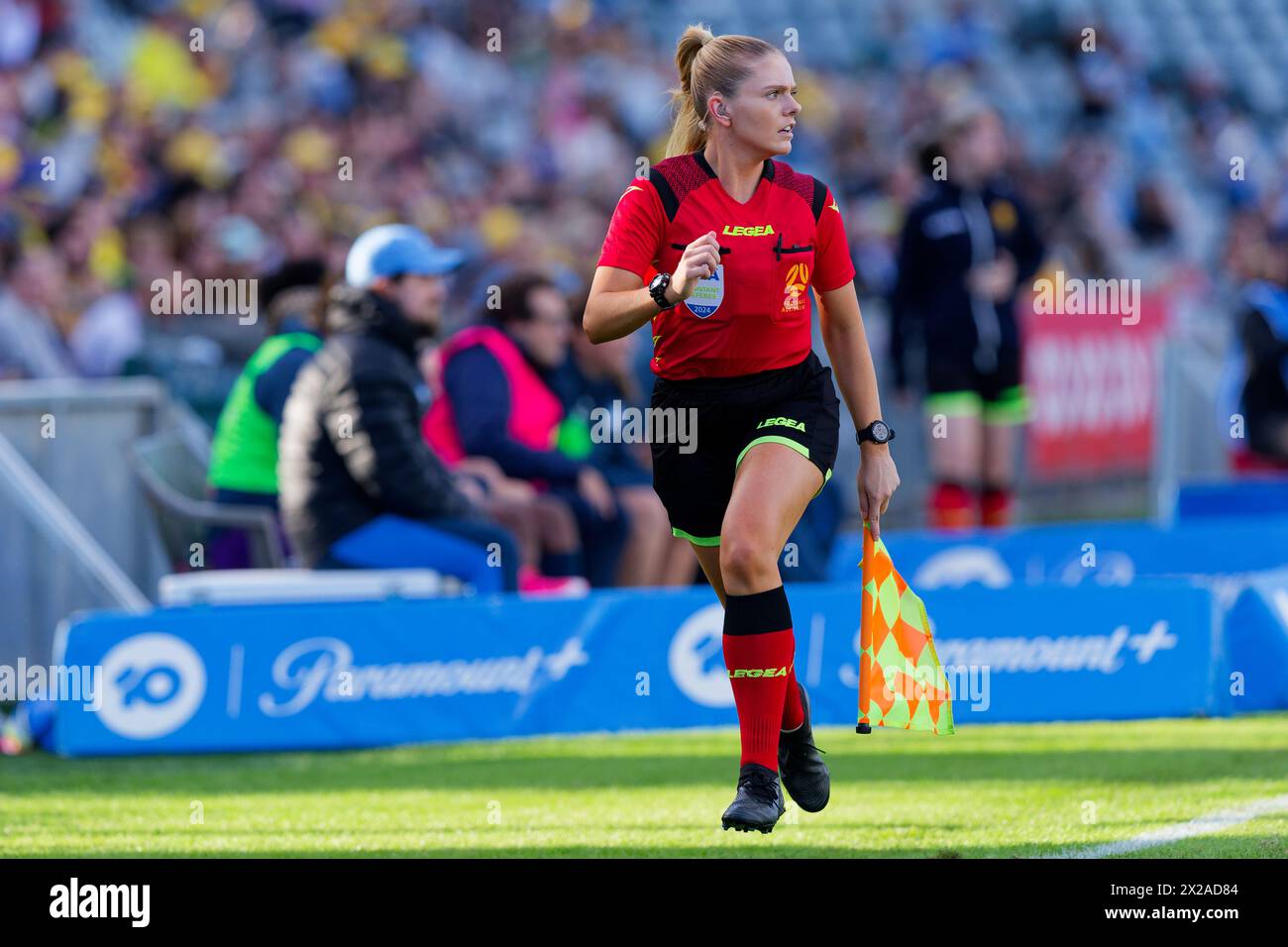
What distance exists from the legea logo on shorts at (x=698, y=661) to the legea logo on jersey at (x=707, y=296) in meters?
3.21

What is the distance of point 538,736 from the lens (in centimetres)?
814

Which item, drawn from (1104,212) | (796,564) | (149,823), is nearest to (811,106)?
(1104,212)

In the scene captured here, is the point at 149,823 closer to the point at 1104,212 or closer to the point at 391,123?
the point at 391,123

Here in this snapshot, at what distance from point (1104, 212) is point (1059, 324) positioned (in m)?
6.34

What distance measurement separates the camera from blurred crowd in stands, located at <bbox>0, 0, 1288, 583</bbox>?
1265 centimetres

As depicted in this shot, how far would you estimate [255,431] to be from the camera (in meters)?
9.02

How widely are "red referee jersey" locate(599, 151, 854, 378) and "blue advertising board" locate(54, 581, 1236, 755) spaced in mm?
2937

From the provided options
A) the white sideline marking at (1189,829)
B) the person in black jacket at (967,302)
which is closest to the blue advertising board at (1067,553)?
the person in black jacket at (967,302)

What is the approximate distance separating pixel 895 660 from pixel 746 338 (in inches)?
39.5

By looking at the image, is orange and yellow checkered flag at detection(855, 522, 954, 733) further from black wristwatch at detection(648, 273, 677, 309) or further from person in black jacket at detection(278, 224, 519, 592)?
person in black jacket at detection(278, 224, 519, 592)

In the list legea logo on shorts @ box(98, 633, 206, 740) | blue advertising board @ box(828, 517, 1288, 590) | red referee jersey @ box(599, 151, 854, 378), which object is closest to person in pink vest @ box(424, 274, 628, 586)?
blue advertising board @ box(828, 517, 1288, 590)

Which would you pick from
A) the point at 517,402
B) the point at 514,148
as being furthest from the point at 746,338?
the point at 514,148

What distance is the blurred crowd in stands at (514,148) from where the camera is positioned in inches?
498

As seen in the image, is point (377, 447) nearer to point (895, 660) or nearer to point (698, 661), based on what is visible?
point (698, 661)
